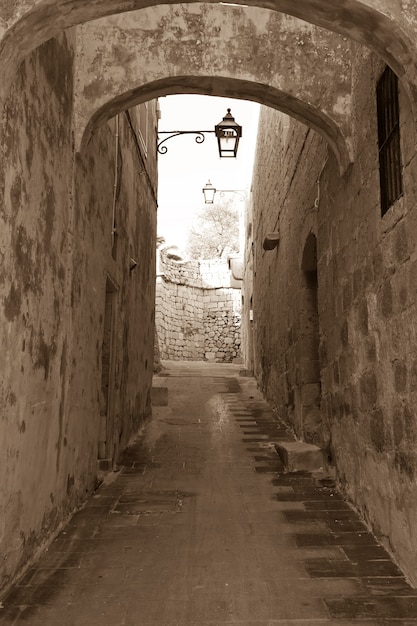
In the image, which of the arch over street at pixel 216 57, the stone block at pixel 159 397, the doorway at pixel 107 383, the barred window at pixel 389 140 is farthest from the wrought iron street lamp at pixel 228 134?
the stone block at pixel 159 397

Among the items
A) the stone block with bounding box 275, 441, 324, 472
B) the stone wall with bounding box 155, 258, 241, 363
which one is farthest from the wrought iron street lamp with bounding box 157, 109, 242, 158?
the stone wall with bounding box 155, 258, 241, 363

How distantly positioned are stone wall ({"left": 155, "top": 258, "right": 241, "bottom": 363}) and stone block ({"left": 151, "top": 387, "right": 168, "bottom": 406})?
38.3 ft

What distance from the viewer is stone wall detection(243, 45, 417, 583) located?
305 cm

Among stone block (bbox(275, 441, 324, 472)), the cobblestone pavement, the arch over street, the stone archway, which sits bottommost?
the cobblestone pavement

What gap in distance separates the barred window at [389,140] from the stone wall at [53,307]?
6.94 feet

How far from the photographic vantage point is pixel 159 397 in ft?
32.1

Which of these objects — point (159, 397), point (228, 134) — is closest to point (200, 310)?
point (159, 397)

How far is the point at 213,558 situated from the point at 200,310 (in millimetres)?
20172

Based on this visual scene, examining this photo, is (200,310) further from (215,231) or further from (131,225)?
(131,225)

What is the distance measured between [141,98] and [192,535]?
340cm

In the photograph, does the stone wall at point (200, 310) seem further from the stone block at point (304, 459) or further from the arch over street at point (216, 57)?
the arch over street at point (216, 57)

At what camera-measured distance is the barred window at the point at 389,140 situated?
335cm

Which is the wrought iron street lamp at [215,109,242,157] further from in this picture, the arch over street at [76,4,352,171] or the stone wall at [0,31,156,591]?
the arch over street at [76,4,352,171]

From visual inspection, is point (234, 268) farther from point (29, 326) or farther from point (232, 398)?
point (29, 326)
